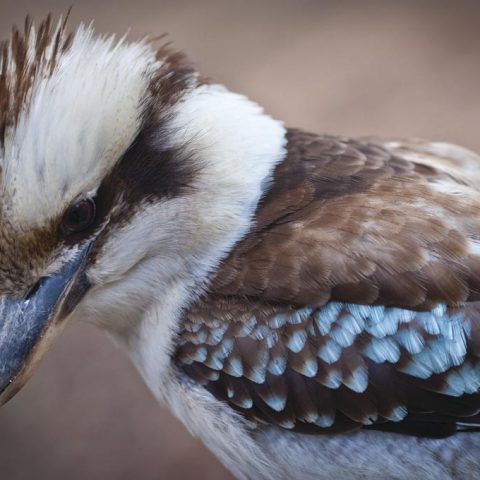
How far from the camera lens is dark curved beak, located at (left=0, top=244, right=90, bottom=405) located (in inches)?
78.5

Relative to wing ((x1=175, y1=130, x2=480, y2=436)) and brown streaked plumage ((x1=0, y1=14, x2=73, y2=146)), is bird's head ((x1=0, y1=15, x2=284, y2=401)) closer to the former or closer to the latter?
brown streaked plumage ((x1=0, y1=14, x2=73, y2=146))

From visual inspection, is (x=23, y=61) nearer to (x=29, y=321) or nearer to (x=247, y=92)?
(x=29, y=321)

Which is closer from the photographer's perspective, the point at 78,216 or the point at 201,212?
the point at 78,216

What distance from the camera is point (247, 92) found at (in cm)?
521

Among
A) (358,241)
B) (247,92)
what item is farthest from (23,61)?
(247,92)

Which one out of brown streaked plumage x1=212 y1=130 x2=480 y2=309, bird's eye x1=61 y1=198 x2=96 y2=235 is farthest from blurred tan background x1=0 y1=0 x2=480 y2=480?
bird's eye x1=61 y1=198 x2=96 y2=235

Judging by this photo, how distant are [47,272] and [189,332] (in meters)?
0.38

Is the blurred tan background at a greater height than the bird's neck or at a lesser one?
lesser

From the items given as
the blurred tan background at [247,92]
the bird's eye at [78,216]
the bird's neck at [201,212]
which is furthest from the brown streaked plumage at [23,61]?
the blurred tan background at [247,92]

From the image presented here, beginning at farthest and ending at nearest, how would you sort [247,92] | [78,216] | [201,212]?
[247,92]
[201,212]
[78,216]

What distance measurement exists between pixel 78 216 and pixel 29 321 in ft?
0.86

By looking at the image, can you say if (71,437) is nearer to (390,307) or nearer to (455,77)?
(390,307)

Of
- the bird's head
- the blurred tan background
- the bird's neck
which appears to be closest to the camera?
the bird's head

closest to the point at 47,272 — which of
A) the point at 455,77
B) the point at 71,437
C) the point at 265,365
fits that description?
the point at 265,365
